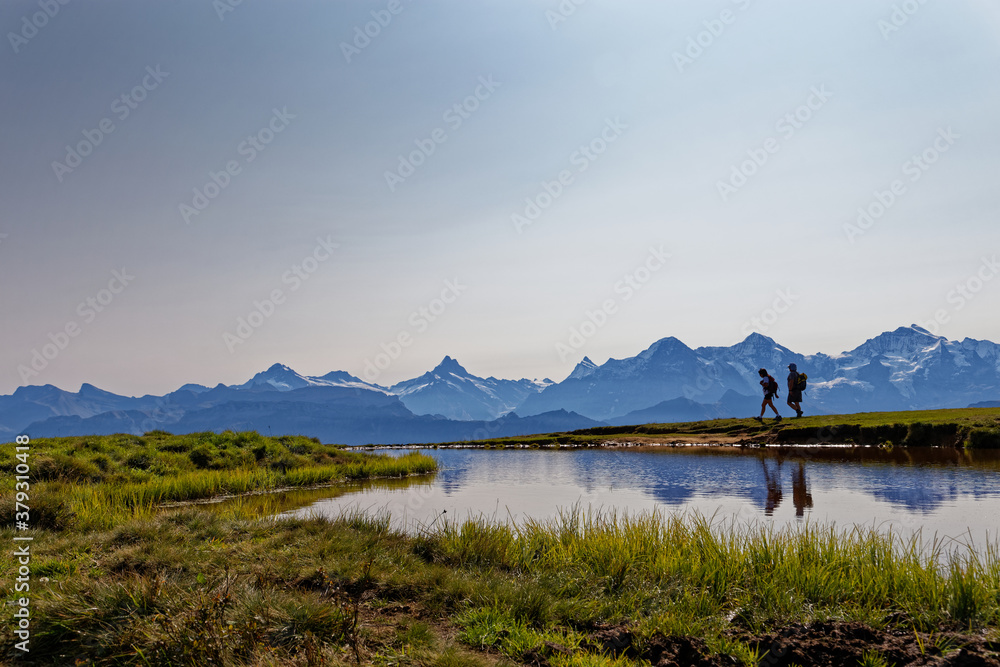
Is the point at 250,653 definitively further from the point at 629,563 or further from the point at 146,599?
the point at 629,563

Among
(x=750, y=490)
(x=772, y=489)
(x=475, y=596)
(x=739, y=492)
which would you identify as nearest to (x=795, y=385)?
(x=772, y=489)

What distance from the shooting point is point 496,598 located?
8.51 meters

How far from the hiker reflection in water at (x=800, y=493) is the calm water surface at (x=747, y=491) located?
1.4 inches

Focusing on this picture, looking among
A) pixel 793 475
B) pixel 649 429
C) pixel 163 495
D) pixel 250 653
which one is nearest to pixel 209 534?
pixel 250 653

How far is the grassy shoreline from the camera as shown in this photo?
6816 mm

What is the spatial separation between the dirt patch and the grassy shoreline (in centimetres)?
2

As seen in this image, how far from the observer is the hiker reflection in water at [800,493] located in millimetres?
15857

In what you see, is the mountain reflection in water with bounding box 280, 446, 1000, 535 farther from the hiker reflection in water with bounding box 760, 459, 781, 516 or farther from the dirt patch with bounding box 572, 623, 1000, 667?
the dirt patch with bounding box 572, 623, 1000, 667

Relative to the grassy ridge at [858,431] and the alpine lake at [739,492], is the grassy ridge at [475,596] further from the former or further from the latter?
the grassy ridge at [858,431]

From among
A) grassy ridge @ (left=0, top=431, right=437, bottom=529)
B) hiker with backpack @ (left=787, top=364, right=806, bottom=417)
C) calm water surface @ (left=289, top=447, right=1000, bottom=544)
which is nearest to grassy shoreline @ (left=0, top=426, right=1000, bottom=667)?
grassy ridge @ (left=0, top=431, right=437, bottom=529)

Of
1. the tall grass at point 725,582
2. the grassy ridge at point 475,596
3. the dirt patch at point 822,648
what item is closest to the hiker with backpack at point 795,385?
the tall grass at point 725,582

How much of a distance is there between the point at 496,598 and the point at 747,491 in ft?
46.3

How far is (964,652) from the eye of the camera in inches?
249

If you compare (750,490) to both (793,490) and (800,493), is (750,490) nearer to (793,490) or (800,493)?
(793,490)
